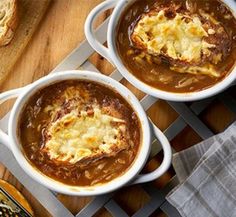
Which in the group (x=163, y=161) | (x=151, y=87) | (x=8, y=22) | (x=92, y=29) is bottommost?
(x=163, y=161)

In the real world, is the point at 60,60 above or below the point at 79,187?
above

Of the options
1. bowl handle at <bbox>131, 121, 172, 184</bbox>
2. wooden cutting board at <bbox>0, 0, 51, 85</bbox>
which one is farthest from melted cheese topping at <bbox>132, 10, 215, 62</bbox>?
wooden cutting board at <bbox>0, 0, 51, 85</bbox>

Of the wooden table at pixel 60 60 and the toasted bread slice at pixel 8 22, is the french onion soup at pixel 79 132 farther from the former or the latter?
the toasted bread slice at pixel 8 22

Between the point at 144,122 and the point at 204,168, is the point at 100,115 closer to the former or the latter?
the point at 144,122

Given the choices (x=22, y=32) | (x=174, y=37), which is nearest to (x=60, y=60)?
(x=22, y=32)

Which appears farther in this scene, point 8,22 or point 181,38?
point 8,22

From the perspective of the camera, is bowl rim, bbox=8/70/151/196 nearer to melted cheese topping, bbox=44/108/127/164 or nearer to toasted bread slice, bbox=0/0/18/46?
melted cheese topping, bbox=44/108/127/164

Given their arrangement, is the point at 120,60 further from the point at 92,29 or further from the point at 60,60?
the point at 60,60
